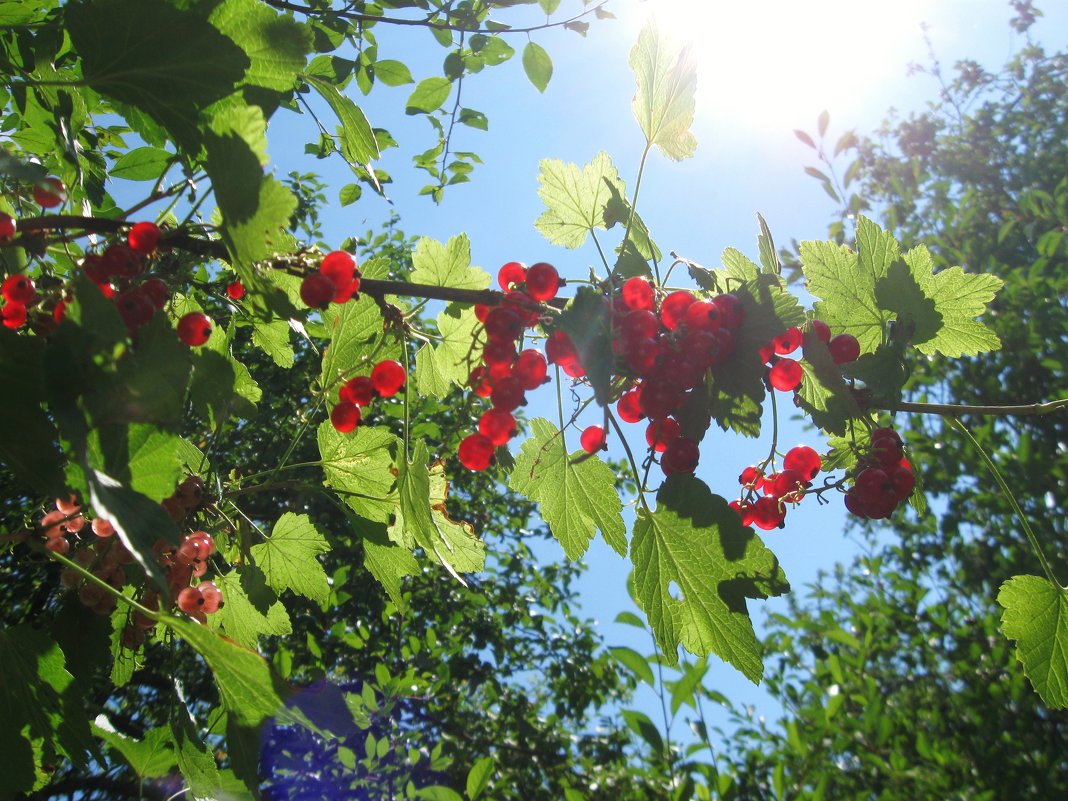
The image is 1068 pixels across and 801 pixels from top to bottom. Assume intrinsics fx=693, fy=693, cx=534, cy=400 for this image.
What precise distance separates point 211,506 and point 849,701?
4046 mm

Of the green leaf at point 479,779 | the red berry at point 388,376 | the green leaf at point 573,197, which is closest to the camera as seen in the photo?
the red berry at point 388,376

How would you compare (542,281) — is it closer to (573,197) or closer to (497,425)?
(497,425)

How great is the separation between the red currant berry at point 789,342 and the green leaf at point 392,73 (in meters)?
2.33

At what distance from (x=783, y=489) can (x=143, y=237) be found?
1.35 metres

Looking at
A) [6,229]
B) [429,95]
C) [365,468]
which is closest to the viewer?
[6,229]

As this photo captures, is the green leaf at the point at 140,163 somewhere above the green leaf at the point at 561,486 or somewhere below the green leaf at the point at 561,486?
above

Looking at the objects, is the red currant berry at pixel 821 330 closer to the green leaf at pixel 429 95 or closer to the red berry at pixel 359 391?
the red berry at pixel 359 391

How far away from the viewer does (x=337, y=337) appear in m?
1.62

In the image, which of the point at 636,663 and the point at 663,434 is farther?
the point at 636,663

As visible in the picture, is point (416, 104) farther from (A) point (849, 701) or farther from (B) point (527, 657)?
(B) point (527, 657)

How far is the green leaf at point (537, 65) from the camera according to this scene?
9.16ft

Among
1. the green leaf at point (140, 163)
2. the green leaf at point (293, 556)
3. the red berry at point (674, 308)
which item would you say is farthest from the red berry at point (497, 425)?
the green leaf at point (140, 163)

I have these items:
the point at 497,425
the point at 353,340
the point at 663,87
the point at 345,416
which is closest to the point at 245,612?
the point at 345,416

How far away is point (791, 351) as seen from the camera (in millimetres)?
1352
